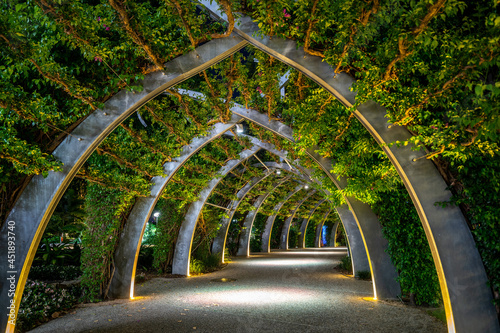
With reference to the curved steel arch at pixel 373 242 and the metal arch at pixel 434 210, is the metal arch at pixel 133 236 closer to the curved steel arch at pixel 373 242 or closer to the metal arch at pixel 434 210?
the curved steel arch at pixel 373 242

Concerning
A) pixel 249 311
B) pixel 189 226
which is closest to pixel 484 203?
pixel 249 311

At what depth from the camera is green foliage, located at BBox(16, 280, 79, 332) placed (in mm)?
5543

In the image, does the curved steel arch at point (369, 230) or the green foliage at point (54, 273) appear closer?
the curved steel arch at point (369, 230)

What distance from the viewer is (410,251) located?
270 inches

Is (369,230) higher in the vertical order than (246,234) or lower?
higher

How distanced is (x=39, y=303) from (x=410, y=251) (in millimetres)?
7284

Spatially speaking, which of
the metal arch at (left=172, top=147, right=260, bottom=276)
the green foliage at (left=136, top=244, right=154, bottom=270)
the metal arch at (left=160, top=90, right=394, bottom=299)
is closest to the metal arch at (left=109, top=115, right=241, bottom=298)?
the metal arch at (left=160, top=90, right=394, bottom=299)

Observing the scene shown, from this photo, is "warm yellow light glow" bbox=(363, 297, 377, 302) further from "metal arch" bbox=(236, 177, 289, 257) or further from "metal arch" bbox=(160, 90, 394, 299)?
"metal arch" bbox=(236, 177, 289, 257)

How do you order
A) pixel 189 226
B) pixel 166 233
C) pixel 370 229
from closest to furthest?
pixel 370 229 < pixel 166 233 < pixel 189 226

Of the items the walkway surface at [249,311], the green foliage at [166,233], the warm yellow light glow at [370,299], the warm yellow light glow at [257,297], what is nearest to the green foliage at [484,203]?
the walkway surface at [249,311]

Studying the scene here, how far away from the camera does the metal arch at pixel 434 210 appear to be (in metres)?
3.77

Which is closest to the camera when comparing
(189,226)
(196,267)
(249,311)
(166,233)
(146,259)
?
(249,311)

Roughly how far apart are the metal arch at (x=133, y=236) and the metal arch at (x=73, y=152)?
3.67 metres

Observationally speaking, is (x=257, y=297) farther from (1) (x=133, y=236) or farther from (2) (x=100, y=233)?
(2) (x=100, y=233)
